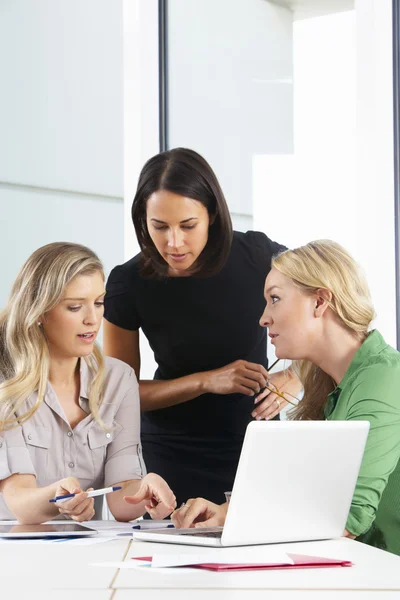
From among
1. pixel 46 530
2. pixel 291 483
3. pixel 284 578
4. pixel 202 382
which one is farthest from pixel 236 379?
pixel 284 578

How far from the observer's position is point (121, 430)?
2.33m

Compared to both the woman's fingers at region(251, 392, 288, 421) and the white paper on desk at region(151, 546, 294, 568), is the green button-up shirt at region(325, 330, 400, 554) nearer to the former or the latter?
the white paper on desk at region(151, 546, 294, 568)

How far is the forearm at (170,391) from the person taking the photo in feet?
8.26

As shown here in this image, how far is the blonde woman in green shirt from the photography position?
173 centimetres

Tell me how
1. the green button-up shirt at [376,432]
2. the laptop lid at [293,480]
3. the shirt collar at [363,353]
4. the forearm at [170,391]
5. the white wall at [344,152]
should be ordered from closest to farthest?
the laptop lid at [293,480] → the green button-up shirt at [376,432] → the shirt collar at [363,353] → the forearm at [170,391] → the white wall at [344,152]

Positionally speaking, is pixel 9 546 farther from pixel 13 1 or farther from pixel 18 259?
pixel 13 1

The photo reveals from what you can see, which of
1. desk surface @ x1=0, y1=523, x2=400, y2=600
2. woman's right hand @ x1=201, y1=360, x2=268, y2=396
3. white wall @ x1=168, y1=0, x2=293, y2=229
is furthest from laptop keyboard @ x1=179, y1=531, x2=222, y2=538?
white wall @ x1=168, y1=0, x2=293, y2=229

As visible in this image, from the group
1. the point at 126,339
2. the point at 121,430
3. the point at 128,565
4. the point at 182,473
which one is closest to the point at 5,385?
the point at 121,430

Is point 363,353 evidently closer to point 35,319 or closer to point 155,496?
point 155,496

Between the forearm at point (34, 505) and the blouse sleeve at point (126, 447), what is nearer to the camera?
the forearm at point (34, 505)

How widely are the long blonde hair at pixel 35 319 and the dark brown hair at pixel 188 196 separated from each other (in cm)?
22

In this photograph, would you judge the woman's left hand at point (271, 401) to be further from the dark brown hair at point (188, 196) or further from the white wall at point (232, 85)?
the white wall at point (232, 85)

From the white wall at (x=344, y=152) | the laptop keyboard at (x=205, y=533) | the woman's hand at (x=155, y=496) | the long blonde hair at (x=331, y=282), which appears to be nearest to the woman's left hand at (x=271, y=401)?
the long blonde hair at (x=331, y=282)

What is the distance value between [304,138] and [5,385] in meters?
2.07
